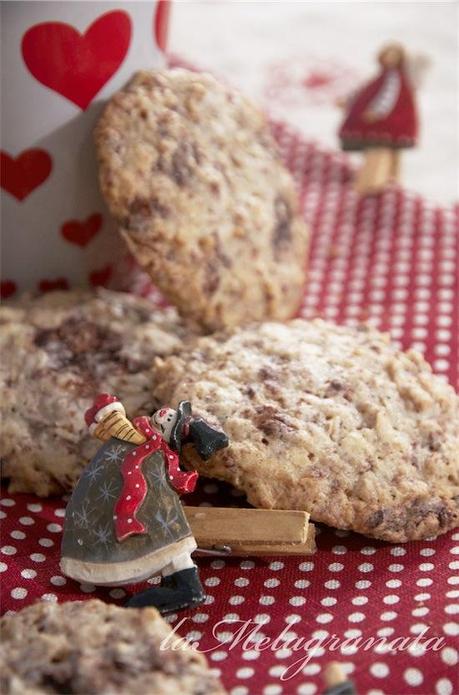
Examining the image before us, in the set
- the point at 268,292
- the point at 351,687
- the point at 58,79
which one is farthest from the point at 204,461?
the point at 58,79

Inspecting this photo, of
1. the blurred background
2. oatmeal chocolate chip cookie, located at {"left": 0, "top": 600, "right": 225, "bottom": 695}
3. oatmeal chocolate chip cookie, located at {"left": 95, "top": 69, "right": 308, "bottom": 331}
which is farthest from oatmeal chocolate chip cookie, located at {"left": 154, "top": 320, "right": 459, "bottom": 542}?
the blurred background

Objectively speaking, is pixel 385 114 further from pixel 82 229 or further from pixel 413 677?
pixel 413 677

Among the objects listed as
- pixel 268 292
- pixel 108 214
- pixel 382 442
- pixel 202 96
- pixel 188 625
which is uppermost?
pixel 202 96

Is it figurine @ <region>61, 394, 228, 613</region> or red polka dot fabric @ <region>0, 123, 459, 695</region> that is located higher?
figurine @ <region>61, 394, 228, 613</region>

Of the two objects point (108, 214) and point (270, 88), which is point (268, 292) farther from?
point (270, 88)

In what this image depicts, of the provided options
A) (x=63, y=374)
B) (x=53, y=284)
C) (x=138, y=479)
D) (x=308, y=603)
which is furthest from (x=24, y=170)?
(x=308, y=603)

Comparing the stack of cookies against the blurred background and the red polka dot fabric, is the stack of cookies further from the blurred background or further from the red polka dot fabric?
the blurred background
